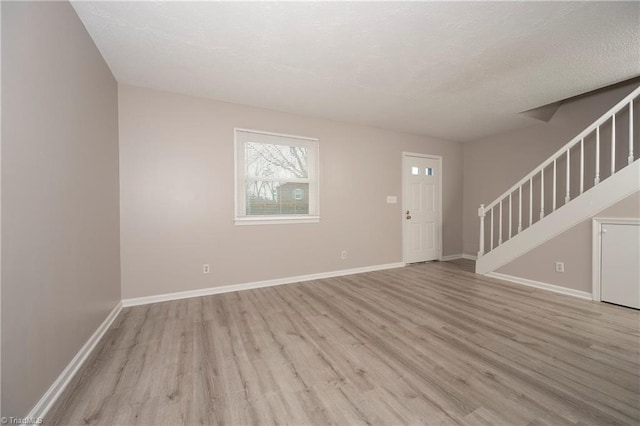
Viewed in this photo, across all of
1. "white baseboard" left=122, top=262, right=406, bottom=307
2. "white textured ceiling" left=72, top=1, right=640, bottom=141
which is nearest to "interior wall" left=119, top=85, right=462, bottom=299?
"white baseboard" left=122, top=262, right=406, bottom=307

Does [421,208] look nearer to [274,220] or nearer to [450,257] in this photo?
[450,257]

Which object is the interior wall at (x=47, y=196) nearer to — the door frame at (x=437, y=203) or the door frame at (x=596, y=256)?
the door frame at (x=437, y=203)

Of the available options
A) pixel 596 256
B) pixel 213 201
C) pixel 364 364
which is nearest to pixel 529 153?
pixel 596 256

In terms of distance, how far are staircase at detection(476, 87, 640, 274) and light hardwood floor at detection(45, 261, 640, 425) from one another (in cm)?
94

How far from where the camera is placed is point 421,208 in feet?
16.5

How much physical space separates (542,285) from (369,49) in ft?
12.4

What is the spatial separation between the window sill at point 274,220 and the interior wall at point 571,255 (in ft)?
10.4

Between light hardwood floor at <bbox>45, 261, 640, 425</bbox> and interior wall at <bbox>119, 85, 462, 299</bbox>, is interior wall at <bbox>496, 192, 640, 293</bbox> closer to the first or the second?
light hardwood floor at <bbox>45, 261, 640, 425</bbox>

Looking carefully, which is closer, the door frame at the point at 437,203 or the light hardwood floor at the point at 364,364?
the light hardwood floor at the point at 364,364

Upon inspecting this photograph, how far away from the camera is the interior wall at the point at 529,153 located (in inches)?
141

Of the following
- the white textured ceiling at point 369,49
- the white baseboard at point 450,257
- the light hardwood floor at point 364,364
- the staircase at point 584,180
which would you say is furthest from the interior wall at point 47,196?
the white baseboard at point 450,257

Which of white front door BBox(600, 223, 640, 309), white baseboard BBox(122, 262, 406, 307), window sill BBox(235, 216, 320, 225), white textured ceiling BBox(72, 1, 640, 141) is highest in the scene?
white textured ceiling BBox(72, 1, 640, 141)

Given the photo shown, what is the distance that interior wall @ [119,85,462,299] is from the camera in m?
2.87

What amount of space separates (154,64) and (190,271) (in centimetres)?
235
